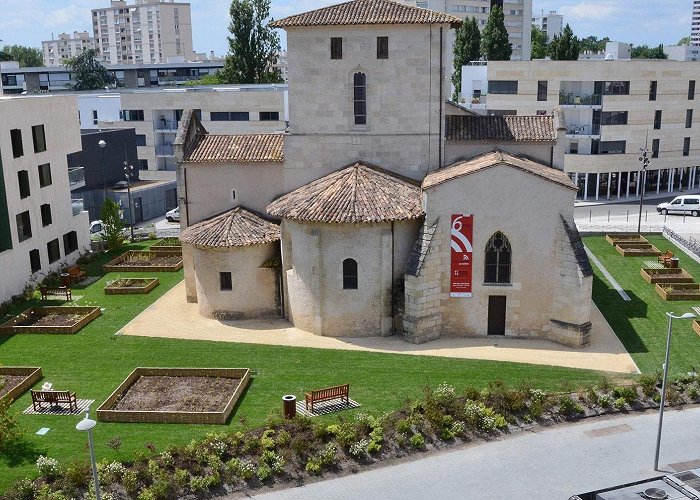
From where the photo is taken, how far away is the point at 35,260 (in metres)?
45.5

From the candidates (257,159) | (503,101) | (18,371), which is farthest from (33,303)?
(503,101)

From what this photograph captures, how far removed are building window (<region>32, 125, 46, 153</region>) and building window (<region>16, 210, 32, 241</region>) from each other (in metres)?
4.57

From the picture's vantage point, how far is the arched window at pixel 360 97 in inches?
1492

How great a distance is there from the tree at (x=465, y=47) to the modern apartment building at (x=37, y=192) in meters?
57.4

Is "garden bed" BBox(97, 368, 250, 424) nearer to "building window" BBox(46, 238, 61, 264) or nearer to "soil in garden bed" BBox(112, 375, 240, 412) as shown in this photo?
"soil in garden bed" BBox(112, 375, 240, 412)

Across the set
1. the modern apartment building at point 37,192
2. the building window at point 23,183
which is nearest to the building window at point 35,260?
the modern apartment building at point 37,192

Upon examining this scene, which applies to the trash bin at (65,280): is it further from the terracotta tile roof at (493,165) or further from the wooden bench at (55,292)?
the terracotta tile roof at (493,165)

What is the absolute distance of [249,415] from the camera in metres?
27.2

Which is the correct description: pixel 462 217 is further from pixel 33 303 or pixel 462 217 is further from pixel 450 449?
pixel 33 303

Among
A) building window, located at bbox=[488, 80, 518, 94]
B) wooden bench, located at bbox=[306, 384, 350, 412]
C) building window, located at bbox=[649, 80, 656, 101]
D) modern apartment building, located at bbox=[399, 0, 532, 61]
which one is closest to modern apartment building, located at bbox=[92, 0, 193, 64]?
modern apartment building, located at bbox=[399, 0, 532, 61]

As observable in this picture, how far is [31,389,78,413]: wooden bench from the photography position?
2767 cm

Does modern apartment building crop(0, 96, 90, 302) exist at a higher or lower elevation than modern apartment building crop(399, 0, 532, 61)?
lower

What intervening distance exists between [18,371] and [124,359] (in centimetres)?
452

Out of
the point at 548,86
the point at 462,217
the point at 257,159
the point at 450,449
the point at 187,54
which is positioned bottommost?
the point at 450,449
